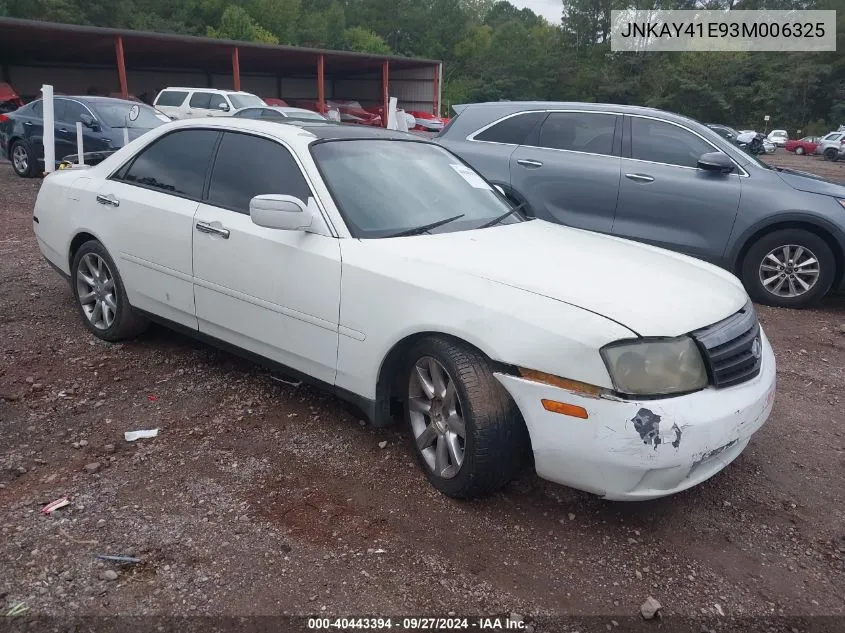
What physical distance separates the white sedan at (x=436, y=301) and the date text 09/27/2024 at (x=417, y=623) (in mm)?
624

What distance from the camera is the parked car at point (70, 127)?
11891 millimetres

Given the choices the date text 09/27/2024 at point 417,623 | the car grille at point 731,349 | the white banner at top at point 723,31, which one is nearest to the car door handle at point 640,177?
the car grille at point 731,349

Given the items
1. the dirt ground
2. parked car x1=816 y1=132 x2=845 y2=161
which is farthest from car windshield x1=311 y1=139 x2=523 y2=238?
parked car x1=816 y1=132 x2=845 y2=161

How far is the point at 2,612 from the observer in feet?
7.91

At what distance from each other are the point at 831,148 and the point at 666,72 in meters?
35.7

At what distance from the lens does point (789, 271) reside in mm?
6461

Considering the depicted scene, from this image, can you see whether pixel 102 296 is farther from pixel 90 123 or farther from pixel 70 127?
pixel 70 127

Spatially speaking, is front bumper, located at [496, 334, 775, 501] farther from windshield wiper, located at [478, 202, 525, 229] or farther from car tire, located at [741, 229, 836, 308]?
car tire, located at [741, 229, 836, 308]

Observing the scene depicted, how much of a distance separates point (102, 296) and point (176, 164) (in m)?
1.14

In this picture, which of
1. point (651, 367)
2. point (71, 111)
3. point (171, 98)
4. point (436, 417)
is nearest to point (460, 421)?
point (436, 417)

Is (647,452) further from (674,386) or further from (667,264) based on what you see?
(667,264)

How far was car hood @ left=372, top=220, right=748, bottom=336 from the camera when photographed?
285 centimetres

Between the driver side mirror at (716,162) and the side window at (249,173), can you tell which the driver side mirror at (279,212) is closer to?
the side window at (249,173)

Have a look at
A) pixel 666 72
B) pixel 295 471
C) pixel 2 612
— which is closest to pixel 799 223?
pixel 295 471
